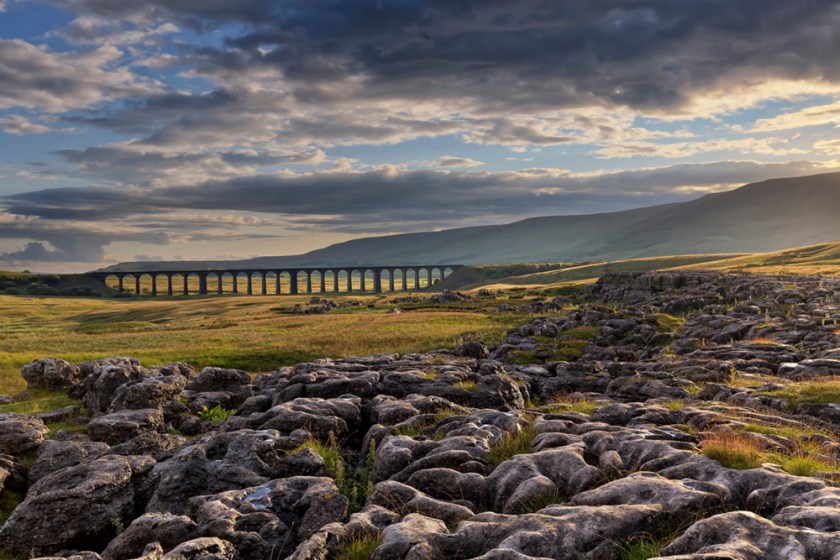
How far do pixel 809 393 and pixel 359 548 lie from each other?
22157mm

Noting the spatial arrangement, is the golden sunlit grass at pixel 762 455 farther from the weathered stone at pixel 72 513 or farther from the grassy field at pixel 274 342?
the grassy field at pixel 274 342

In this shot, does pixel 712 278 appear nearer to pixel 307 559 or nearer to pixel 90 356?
pixel 90 356

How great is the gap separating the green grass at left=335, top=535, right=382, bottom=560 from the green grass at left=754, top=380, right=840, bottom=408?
20.2 meters

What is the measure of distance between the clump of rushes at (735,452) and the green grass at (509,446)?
5.27 metres

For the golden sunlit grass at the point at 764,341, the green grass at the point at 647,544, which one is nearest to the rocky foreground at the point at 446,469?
the green grass at the point at 647,544

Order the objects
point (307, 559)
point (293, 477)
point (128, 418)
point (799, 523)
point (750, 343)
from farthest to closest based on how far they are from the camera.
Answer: point (750, 343)
point (128, 418)
point (293, 477)
point (307, 559)
point (799, 523)

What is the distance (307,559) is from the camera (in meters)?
12.9

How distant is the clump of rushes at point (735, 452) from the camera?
15.0 metres

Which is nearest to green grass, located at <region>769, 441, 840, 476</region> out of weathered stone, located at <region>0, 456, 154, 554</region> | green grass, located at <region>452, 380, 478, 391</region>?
green grass, located at <region>452, 380, 478, 391</region>

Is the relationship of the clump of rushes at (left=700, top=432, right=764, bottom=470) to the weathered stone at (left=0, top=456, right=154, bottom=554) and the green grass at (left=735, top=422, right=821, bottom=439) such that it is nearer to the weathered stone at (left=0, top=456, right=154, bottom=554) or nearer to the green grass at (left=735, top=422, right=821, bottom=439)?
the green grass at (left=735, top=422, right=821, bottom=439)

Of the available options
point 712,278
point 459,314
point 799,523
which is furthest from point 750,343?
point 712,278

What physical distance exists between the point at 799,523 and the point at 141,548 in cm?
1520

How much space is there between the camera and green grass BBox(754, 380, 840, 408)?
24703mm

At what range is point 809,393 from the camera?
25672mm
